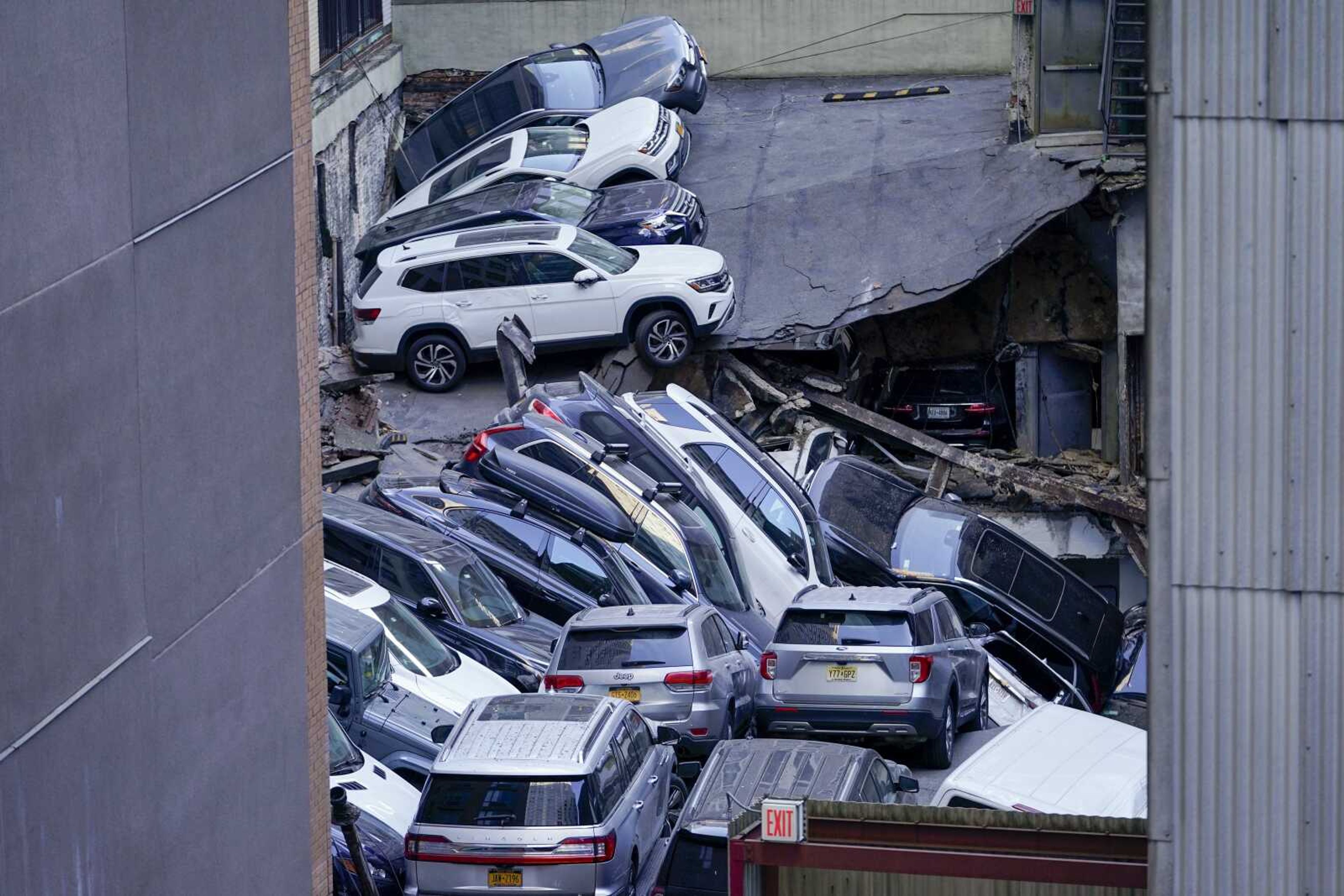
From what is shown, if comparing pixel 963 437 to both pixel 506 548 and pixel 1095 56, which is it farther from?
pixel 506 548

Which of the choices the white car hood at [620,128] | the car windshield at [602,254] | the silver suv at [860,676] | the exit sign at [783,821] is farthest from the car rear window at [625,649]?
the white car hood at [620,128]

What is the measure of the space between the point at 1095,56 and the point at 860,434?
6429 mm

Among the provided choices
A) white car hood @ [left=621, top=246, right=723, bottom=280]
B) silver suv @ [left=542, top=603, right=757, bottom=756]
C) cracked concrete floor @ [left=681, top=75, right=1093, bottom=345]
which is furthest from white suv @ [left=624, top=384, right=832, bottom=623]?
cracked concrete floor @ [left=681, top=75, right=1093, bottom=345]

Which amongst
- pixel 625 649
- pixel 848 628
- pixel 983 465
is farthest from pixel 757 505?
pixel 983 465

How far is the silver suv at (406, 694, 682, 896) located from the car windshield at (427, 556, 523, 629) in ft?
13.3

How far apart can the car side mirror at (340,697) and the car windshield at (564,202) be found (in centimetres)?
1092

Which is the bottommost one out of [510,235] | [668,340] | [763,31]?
[668,340]

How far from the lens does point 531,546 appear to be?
1734 centimetres

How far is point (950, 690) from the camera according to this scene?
1535cm

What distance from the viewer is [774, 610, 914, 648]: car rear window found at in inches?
592

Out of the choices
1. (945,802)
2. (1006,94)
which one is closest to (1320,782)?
(945,802)

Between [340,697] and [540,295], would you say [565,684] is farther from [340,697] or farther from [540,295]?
[540,295]

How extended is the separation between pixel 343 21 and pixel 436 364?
8.71 metres

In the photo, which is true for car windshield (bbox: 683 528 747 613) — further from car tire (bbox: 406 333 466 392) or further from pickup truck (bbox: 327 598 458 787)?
car tire (bbox: 406 333 466 392)
